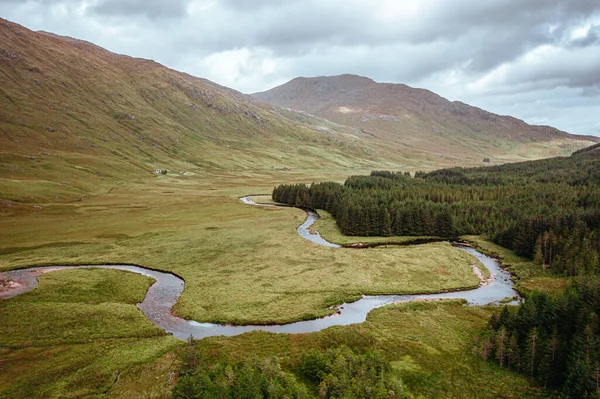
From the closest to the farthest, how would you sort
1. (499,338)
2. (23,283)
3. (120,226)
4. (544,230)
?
(499,338) → (23,283) → (544,230) → (120,226)

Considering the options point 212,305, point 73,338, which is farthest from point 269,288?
point 73,338

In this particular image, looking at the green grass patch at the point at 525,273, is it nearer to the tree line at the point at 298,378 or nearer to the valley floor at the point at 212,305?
the valley floor at the point at 212,305

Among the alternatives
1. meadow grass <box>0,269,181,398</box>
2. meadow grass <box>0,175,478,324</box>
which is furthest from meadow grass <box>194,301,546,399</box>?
meadow grass <box>0,269,181,398</box>

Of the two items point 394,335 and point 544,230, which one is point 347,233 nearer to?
point 544,230

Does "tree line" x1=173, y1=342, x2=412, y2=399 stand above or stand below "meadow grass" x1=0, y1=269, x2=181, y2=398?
above

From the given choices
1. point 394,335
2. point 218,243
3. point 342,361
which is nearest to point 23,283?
point 218,243

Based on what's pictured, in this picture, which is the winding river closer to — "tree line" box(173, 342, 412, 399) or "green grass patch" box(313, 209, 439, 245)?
"tree line" box(173, 342, 412, 399)
